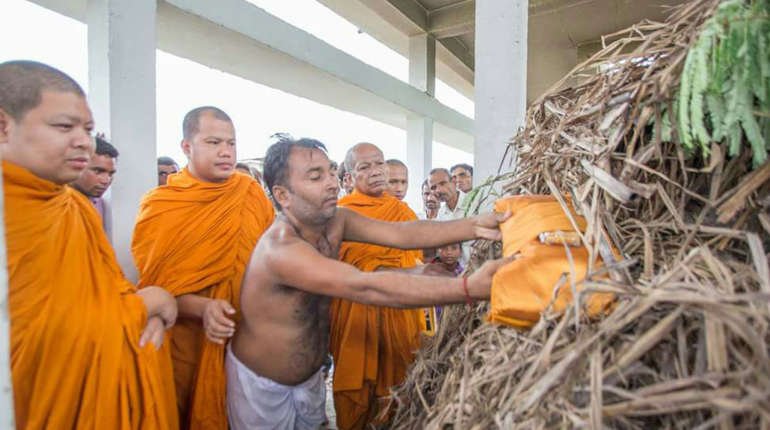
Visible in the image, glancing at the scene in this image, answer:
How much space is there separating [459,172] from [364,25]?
3.52 m

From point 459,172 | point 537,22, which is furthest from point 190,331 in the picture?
point 537,22

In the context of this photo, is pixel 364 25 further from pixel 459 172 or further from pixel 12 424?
pixel 12 424

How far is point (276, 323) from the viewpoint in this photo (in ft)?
6.15

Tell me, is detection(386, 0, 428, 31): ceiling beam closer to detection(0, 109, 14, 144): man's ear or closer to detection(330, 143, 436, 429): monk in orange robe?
detection(330, 143, 436, 429): monk in orange robe

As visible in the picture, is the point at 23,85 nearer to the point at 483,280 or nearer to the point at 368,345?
the point at 483,280

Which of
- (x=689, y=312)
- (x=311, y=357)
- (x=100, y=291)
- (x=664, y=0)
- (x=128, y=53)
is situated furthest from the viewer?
(x=664, y=0)

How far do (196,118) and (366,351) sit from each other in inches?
68.2

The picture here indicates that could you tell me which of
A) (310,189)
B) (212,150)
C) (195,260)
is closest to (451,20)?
(212,150)

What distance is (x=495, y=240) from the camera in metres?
1.59

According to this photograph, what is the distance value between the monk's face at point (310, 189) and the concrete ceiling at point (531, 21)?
518 cm

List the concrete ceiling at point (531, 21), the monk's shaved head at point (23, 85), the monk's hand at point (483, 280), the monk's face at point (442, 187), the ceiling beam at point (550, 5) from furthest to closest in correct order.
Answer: the concrete ceiling at point (531, 21) < the ceiling beam at point (550, 5) < the monk's face at point (442, 187) < the monk's shaved head at point (23, 85) < the monk's hand at point (483, 280)

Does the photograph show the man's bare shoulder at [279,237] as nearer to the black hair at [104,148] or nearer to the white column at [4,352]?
the white column at [4,352]

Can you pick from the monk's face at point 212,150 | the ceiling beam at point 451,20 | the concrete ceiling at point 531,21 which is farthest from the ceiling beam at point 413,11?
the monk's face at point 212,150

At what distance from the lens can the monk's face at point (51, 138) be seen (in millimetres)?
1347
